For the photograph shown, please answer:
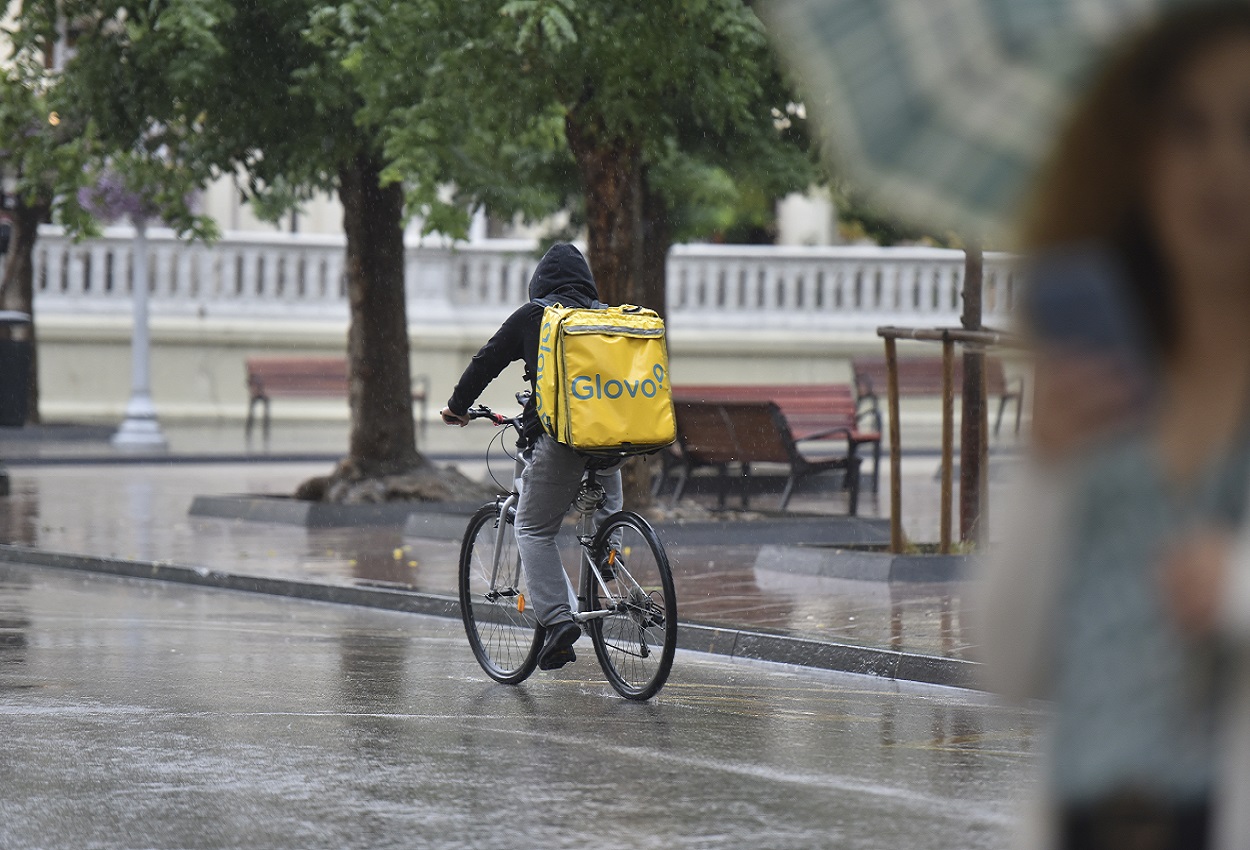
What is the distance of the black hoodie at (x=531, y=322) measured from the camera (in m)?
8.34

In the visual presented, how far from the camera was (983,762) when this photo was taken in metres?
6.87

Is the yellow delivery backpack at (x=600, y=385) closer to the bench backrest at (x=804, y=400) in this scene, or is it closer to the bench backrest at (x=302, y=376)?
the bench backrest at (x=804, y=400)

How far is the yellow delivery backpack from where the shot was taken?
309 inches

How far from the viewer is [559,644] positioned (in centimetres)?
823

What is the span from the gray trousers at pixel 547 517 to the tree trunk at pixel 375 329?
9550 mm

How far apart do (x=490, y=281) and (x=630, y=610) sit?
78.5ft

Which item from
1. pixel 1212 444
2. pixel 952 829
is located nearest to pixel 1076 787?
pixel 1212 444

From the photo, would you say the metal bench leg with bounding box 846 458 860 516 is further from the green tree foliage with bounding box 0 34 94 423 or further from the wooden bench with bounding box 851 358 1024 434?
the green tree foliage with bounding box 0 34 94 423

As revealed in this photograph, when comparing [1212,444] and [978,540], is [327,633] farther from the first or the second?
[1212,444]

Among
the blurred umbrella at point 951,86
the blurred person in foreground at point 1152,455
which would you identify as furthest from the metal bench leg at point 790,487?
the blurred person in foreground at point 1152,455

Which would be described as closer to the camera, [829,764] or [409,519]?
[829,764]

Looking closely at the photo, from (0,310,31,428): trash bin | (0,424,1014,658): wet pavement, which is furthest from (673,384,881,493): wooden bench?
(0,310,31,428): trash bin

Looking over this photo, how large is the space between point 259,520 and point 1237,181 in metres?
15.4

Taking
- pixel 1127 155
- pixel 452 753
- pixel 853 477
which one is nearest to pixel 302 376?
pixel 853 477
